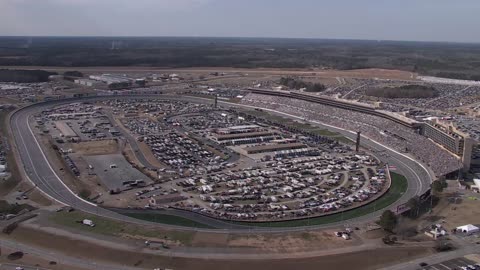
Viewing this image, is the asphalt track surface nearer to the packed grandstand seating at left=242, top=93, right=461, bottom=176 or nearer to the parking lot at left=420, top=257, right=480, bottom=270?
the packed grandstand seating at left=242, top=93, right=461, bottom=176

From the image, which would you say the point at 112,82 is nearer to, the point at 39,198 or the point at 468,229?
the point at 39,198

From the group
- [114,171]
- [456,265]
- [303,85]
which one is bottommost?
[456,265]

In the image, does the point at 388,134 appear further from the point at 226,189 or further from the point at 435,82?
the point at 435,82

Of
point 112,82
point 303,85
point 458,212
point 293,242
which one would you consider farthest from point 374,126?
point 112,82

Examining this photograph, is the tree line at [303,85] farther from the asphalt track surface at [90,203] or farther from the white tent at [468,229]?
the white tent at [468,229]

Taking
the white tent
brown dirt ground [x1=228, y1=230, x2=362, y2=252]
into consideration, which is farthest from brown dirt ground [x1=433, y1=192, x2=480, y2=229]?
brown dirt ground [x1=228, y1=230, x2=362, y2=252]

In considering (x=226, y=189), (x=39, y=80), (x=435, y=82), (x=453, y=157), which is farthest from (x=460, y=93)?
(x=39, y=80)
